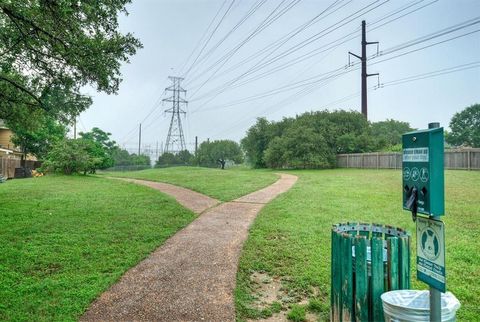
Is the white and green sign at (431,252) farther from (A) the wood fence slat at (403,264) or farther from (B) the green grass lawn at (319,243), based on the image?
(B) the green grass lawn at (319,243)

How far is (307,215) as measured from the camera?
7.66 meters

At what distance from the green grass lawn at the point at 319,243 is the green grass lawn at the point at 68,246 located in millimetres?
1668

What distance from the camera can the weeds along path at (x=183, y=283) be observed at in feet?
11.1

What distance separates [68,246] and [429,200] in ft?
17.1

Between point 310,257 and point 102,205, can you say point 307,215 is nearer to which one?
point 310,257

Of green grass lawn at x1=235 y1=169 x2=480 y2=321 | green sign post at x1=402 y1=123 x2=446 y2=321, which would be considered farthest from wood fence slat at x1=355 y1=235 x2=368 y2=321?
green grass lawn at x1=235 y1=169 x2=480 y2=321

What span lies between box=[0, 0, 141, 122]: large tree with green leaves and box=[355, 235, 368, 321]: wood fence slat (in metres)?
5.82

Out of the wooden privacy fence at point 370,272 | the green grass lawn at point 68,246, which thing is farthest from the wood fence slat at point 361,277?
the green grass lawn at point 68,246

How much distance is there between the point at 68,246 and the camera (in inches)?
209

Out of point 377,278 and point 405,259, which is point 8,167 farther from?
point 405,259

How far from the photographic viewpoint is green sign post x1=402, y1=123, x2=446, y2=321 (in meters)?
1.74

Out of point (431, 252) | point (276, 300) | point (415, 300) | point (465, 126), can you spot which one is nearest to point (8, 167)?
point (276, 300)

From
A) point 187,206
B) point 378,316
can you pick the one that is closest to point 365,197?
point 187,206

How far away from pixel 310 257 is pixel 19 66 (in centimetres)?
778
